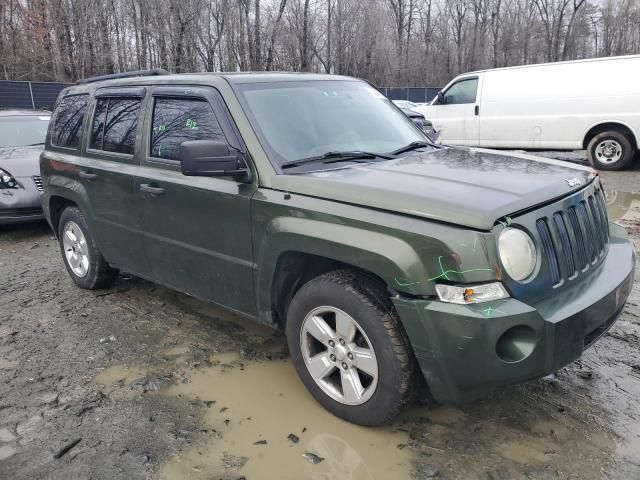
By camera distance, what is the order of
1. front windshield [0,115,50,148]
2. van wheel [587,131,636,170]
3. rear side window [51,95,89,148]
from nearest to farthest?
1. rear side window [51,95,89,148]
2. front windshield [0,115,50,148]
3. van wheel [587,131,636,170]

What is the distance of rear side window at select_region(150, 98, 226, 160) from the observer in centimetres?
359

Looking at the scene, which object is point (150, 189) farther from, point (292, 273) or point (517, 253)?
point (517, 253)

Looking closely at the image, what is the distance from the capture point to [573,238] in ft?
9.23

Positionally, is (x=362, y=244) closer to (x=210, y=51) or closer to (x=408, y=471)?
(x=408, y=471)

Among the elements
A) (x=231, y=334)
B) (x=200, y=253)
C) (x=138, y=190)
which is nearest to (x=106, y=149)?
(x=138, y=190)

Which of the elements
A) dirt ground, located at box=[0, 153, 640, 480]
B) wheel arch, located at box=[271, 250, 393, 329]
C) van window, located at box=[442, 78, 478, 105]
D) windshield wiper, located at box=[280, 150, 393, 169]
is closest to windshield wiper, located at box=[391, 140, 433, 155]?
windshield wiper, located at box=[280, 150, 393, 169]

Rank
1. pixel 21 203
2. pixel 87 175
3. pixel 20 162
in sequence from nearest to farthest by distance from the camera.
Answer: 1. pixel 87 175
2. pixel 21 203
3. pixel 20 162

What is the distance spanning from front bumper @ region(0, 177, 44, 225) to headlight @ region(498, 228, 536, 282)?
671 cm

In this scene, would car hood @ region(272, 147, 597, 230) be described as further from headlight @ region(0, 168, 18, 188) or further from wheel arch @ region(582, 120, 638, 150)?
wheel arch @ region(582, 120, 638, 150)

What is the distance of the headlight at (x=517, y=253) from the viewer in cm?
248

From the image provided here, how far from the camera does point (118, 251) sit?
452cm

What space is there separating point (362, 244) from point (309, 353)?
2.67ft

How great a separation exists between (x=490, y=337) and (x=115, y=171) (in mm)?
3057

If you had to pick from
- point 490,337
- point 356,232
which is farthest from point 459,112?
point 490,337
